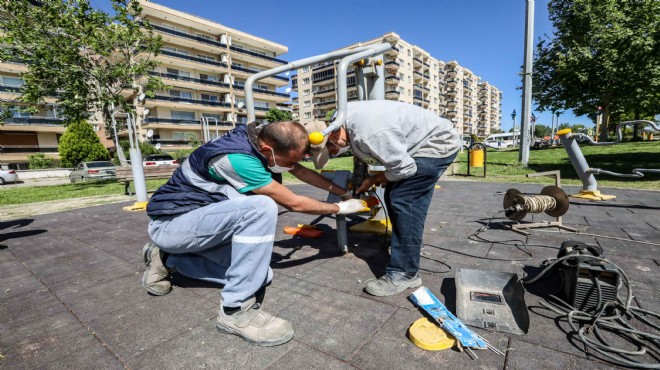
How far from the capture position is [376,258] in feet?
9.08

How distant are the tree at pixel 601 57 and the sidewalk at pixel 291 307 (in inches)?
512

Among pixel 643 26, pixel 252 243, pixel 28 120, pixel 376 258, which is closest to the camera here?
pixel 252 243

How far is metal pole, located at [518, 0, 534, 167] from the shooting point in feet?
35.4

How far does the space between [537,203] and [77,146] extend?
34915 mm

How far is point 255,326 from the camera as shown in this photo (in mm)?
1647

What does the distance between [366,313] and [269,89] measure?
5056 cm

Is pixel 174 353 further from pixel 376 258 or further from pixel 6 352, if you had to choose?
pixel 376 258

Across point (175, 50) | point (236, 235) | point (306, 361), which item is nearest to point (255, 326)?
point (306, 361)

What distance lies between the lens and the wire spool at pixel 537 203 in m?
3.09

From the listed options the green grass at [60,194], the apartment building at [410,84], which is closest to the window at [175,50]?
the apartment building at [410,84]

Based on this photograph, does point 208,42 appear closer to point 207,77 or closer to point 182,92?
point 207,77

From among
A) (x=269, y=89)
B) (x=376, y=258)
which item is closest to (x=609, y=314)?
(x=376, y=258)

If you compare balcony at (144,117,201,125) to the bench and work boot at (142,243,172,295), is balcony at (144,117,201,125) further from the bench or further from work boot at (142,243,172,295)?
work boot at (142,243,172,295)

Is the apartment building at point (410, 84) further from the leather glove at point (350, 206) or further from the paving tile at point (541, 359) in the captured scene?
the paving tile at point (541, 359)
